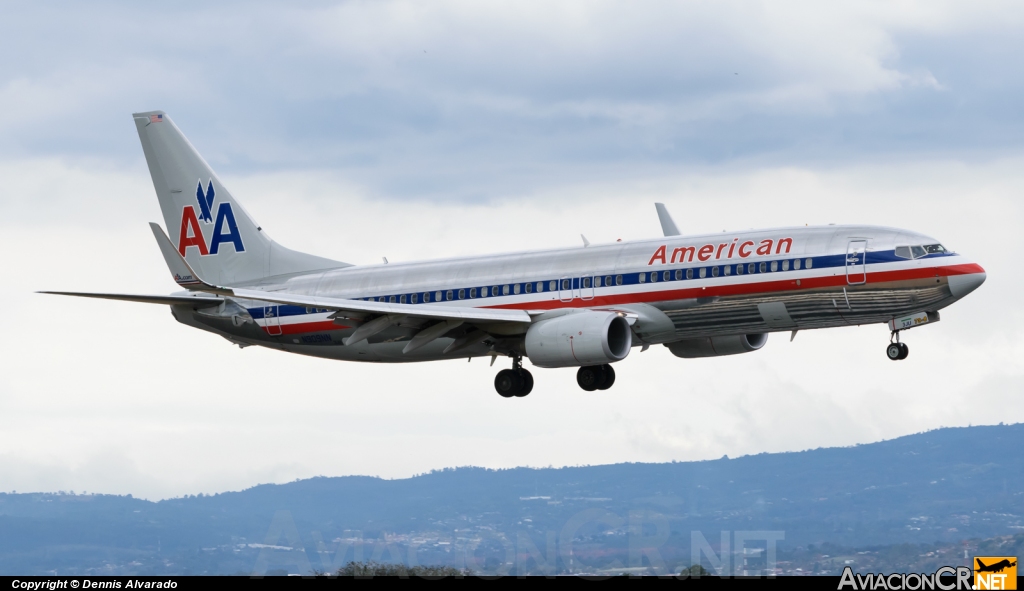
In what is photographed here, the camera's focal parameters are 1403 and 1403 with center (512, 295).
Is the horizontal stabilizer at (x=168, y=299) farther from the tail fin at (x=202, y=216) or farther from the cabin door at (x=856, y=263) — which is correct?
the cabin door at (x=856, y=263)

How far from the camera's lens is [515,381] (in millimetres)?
61344

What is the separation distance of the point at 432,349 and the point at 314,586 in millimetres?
27272

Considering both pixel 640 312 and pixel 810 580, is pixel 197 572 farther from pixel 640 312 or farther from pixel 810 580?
pixel 810 580

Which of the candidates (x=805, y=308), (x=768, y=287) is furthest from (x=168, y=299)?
(x=805, y=308)

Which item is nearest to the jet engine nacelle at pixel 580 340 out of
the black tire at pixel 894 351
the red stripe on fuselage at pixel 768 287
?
the red stripe on fuselage at pixel 768 287

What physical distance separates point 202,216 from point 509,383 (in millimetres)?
19888

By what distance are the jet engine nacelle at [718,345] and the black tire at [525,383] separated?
247 inches

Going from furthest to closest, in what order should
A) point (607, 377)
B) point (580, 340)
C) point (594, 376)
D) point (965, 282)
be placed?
point (607, 377), point (594, 376), point (580, 340), point (965, 282)

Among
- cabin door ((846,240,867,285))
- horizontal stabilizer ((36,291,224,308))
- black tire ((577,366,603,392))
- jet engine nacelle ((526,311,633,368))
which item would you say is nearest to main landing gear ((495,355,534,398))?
black tire ((577,366,603,392))

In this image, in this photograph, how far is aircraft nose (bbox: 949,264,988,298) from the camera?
51.8 m

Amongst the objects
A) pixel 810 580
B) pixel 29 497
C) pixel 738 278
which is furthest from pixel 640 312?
pixel 29 497

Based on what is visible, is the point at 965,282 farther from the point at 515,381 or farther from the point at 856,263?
the point at 515,381

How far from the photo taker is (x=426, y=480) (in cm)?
14100

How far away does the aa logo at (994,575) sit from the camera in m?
34.5
